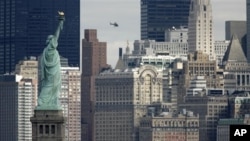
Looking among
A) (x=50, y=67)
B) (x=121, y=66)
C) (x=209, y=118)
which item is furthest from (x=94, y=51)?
(x=50, y=67)

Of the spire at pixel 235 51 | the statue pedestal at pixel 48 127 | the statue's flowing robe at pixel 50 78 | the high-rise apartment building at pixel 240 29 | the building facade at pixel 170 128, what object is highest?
the high-rise apartment building at pixel 240 29

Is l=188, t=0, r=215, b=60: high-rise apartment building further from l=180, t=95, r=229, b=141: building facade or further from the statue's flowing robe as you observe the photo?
the statue's flowing robe

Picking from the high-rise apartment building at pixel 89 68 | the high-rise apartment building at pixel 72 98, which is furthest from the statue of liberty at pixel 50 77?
the high-rise apartment building at pixel 89 68

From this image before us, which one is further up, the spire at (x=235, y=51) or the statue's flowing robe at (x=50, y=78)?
the spire at (x=235, y=51)

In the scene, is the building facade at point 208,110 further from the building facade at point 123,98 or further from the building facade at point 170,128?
the building facade at point 123,98

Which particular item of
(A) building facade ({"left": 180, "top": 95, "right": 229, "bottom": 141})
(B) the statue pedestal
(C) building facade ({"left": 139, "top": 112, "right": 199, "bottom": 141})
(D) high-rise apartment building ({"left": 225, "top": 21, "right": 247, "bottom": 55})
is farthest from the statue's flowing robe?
(D) high-rise apartment building ({"left": 225, "top": 21, "right": 247, "bottom": 55})

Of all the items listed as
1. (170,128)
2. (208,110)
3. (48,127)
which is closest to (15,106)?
(170,128)
